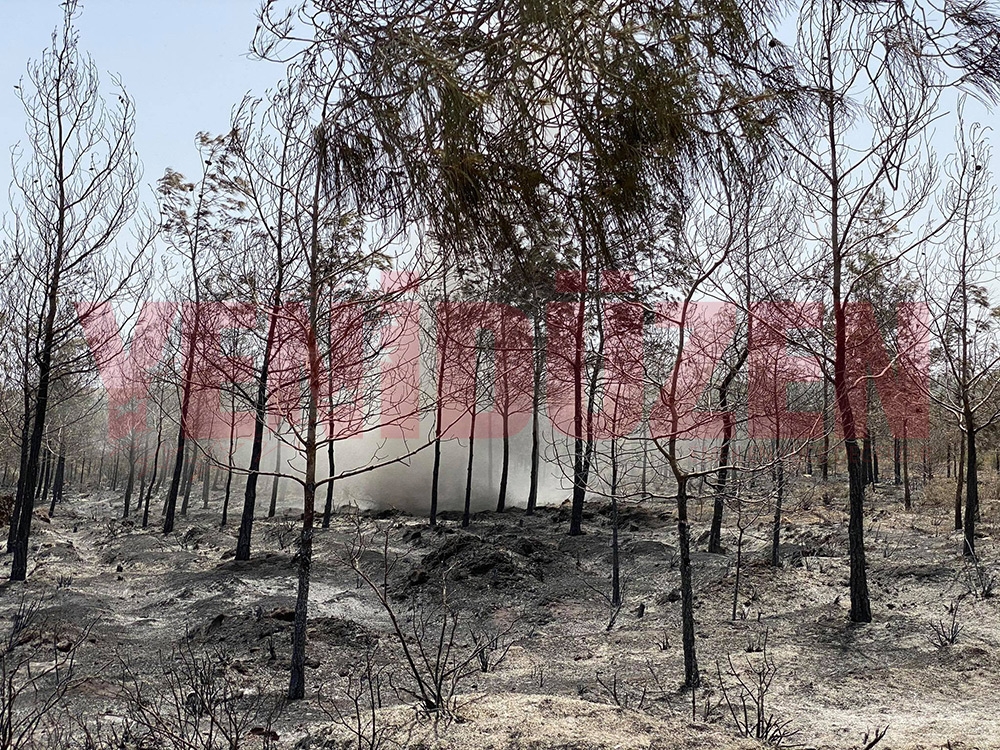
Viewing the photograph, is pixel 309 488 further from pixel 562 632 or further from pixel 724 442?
pixel 724 442

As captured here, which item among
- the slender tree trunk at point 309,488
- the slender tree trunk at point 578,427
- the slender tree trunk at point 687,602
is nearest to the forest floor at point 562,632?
the slender tree trunk at point 687,602

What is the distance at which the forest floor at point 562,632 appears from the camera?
16.5ft

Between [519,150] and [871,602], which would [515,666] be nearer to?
[871,602]

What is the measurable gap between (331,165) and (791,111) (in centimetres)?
113

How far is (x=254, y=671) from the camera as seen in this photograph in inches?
284

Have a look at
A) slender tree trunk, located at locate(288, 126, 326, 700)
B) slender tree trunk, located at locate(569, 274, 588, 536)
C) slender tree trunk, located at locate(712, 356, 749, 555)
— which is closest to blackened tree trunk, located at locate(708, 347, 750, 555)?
slender tree trunk, located at locate(712, 356, 749, 555)

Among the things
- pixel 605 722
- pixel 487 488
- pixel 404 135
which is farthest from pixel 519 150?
pixel 487 488

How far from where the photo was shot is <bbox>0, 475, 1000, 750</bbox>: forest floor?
5.02 meters

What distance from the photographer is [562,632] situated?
379 inches

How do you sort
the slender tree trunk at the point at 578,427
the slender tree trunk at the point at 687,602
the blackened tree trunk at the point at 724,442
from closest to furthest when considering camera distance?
the slender tree trunk at the point at 687,602 → the blackened tree trunk at the point at 724,442 → the slender tree trunk at the point at 578,427

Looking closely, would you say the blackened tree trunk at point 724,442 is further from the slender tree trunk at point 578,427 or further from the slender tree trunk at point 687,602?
the slender tree trunk at point 578,427

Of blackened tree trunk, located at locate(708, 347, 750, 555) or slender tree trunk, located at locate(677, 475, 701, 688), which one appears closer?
slender tree trunk, located at locate(677, 475, 701, 688)

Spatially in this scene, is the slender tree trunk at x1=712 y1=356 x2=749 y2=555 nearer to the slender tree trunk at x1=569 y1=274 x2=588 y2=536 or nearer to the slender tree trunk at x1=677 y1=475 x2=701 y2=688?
the slender tree trunk at x1=677 y1=475 x2=701 y2=688

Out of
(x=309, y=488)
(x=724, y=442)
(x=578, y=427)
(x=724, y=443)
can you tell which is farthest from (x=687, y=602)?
(x=578, y=427)
